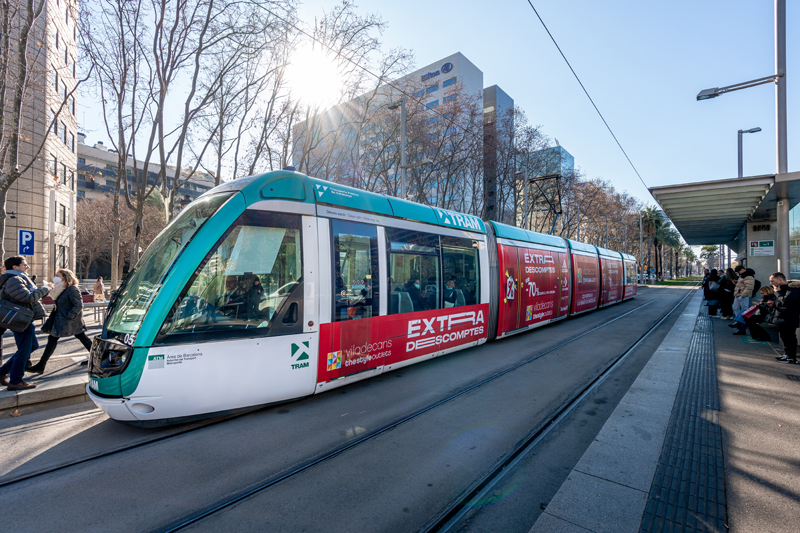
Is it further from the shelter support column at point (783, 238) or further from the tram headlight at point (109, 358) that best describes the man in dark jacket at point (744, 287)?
the tram headlight at point (109, 358)

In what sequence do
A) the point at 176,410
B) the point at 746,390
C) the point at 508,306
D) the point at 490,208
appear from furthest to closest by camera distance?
the point at 490,208
the point at 508,306
the point at 746,390
the point at 176,410

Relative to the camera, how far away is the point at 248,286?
450cm

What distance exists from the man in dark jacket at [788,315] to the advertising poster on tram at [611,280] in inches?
416

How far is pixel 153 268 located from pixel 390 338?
3.43m

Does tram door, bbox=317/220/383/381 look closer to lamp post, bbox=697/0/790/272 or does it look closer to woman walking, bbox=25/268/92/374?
woman walking, bbox=25/268/92/374

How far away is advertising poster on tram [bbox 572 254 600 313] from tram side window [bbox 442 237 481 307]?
727 cm

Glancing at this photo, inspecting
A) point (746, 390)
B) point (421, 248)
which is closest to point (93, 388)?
point (421, 248)

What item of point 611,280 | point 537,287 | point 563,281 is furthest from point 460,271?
point 611,280

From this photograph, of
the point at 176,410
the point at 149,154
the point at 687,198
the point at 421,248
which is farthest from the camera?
the point at 149,154

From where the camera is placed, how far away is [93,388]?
4.24 m

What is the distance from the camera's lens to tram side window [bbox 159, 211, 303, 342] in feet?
13.6

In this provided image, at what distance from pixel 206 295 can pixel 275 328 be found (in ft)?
2.85

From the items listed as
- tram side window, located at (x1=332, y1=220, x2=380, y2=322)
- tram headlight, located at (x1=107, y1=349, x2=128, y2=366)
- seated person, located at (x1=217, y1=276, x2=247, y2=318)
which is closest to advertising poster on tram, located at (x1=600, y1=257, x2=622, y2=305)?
tram side window, located at (x1=332, y1=220, x2=380, y2=322)

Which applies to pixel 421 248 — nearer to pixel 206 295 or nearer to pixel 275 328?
pixel 275 328
